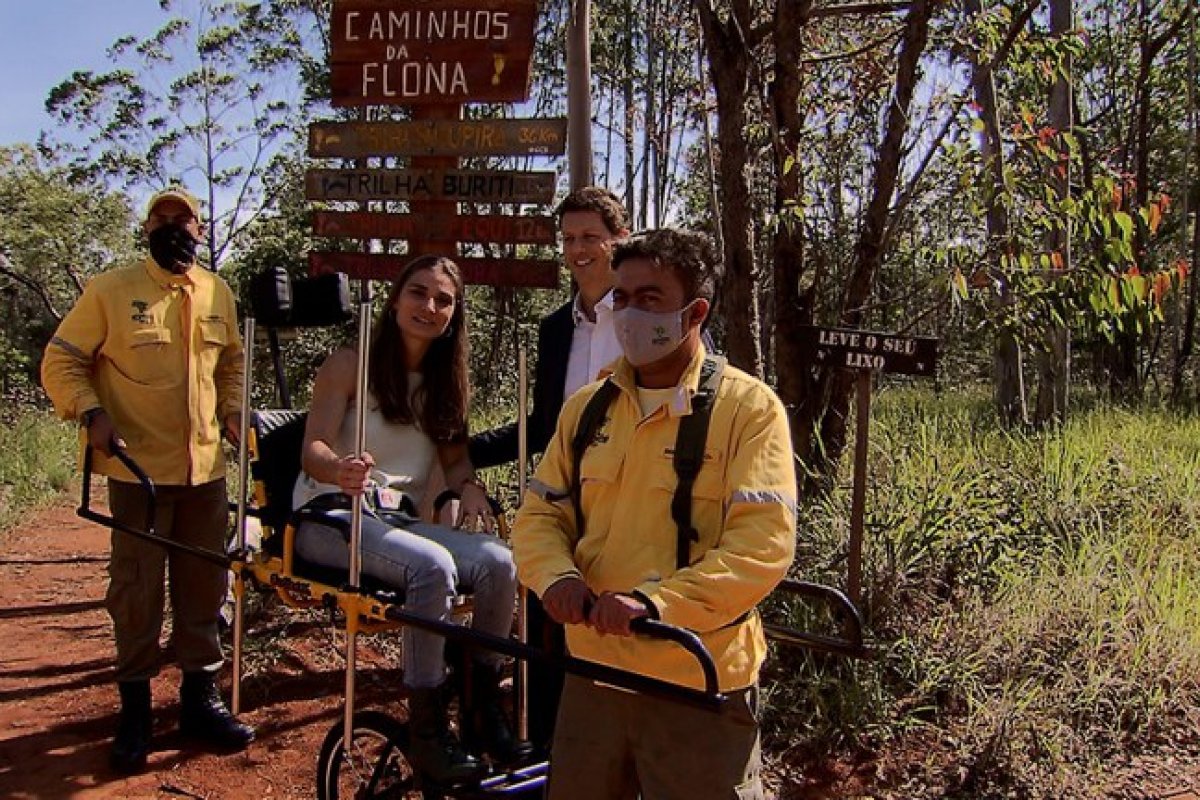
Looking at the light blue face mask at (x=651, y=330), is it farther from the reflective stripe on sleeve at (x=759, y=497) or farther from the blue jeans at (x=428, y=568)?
the blue jeans at (x=428, y=568)

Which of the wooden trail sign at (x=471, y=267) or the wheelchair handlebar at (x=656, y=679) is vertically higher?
the wooden trail sign at (x=471, y=267)

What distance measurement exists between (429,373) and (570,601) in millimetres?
1710

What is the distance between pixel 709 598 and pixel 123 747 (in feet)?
10.7

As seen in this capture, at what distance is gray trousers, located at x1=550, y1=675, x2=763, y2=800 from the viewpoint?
2.15 meters

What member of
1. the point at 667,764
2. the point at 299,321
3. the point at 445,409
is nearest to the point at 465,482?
the point at 445,409

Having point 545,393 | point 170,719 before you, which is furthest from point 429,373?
point 170,719

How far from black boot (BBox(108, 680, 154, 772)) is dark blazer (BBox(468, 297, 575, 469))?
1.80m

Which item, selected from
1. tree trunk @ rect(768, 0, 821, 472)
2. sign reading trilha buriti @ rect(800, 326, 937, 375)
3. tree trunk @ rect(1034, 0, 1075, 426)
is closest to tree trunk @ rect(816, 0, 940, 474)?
tree trunk @ rect(768, 0, 821, 472)

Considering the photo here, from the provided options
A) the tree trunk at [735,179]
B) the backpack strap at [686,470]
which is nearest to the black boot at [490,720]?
the backpack strap at [686,470]

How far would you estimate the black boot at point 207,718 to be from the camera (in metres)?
4.42

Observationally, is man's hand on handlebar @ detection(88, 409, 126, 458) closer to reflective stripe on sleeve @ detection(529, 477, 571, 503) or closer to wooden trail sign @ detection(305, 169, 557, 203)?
wooden trail sign @ detection(305, 169, 557, 203)

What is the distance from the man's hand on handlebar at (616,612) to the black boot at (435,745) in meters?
1.09

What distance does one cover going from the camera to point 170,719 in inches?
186

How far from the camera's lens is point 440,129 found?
5.30 metres
